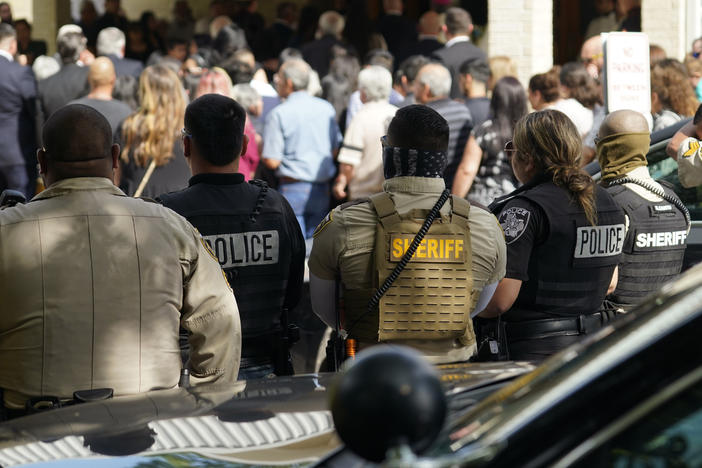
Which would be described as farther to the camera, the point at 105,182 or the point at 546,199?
the point at 546,199

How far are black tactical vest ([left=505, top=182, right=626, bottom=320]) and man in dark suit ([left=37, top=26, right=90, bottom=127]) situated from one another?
6.59 m

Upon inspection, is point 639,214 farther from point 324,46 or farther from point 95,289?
point 324,46

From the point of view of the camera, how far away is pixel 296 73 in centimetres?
871

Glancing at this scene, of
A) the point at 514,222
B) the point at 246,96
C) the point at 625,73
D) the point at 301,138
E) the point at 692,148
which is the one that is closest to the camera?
the point at 514,222

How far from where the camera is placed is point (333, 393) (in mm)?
1598

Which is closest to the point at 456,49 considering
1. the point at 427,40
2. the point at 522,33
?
the point at 427,40

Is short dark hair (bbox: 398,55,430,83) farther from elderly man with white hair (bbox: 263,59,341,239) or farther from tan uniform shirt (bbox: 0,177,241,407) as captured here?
tan uniform shirt (bbox: 0,177,241,407)

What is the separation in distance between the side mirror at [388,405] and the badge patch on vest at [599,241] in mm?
2916

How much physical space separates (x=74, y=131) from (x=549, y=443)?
2.26m

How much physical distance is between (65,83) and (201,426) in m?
8.19

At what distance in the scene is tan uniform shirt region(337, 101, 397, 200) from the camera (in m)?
8.59

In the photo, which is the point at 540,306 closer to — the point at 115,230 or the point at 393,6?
the point at 115,230

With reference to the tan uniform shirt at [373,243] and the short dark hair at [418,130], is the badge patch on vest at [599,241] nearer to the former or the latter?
the tan uniform shirt at [373,243]

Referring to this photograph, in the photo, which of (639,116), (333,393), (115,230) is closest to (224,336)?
(115,230)
